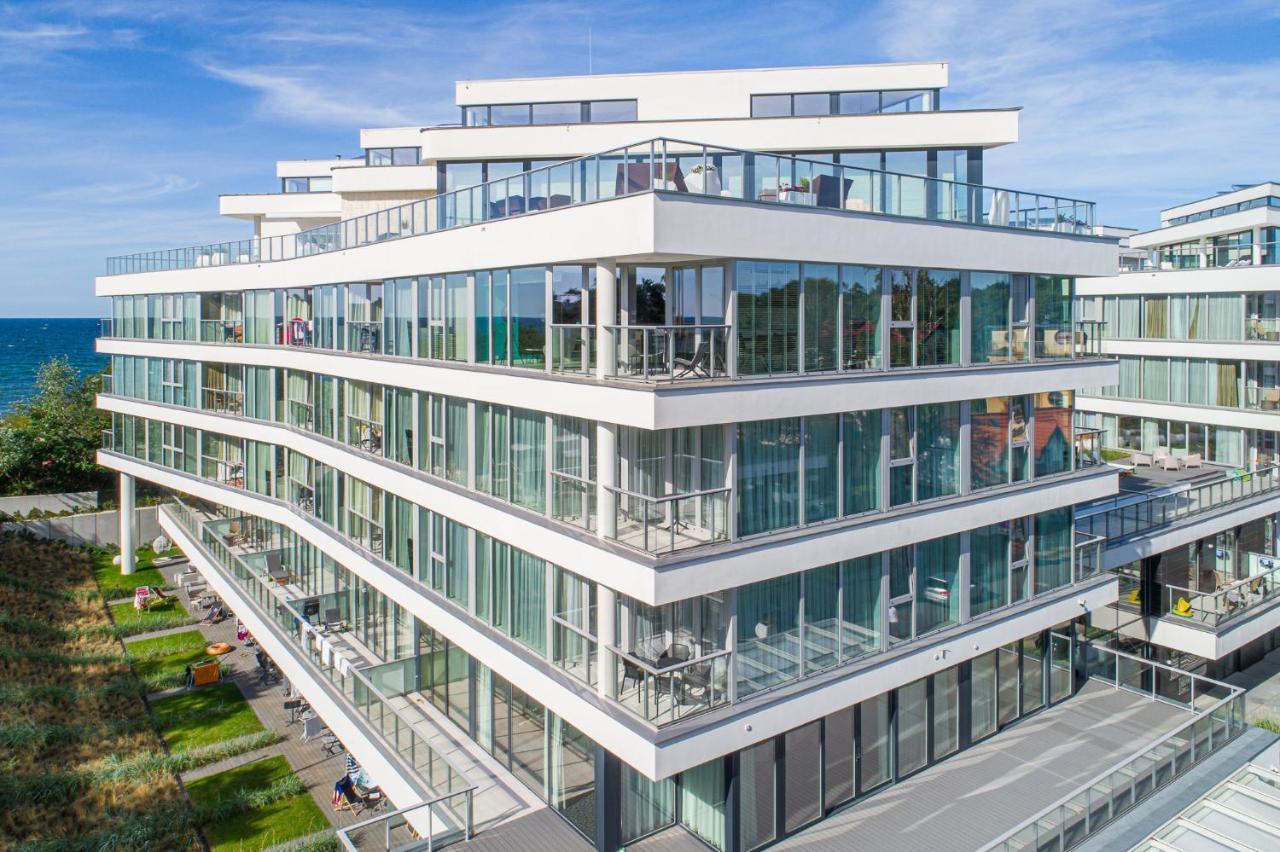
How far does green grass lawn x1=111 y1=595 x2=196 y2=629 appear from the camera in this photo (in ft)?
99.0

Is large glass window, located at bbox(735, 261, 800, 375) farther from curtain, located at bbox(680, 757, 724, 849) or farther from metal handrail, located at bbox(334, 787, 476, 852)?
metal handrail, located at bbox(334, 787, 476, 852)

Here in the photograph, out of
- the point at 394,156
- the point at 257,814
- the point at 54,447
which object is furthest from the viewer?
the point at 54,447

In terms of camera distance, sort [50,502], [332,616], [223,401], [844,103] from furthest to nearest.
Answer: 1. [50,502]
2. [223,401]
3. [332,616]
4. [844,103]

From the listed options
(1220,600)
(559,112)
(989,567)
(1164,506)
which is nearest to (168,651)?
A: (559,112)

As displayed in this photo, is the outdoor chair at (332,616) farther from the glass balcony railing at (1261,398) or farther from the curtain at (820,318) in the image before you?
the glass balcony railing at (1261,398)

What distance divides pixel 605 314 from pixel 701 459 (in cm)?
256

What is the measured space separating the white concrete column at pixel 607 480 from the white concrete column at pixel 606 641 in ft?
2.85

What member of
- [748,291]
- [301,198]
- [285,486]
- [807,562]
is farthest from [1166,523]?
[301,198]

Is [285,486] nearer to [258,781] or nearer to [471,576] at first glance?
[258,781]

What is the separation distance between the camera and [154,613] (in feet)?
102

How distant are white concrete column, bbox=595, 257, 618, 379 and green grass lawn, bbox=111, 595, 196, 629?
24.1 m

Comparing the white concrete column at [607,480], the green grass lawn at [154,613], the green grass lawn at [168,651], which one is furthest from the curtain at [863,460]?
the green grass lawn at [154,613]

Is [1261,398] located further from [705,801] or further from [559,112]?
[705,801]

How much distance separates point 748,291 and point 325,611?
623 inches
